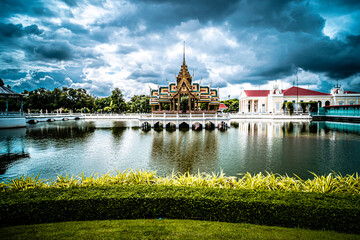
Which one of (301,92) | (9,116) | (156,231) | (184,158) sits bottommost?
(184,158)

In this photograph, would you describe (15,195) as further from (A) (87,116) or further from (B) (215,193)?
(A) (87,116)

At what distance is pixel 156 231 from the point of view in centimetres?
425

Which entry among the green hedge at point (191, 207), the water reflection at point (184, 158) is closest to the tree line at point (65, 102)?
the water reflection at point (184, 158)

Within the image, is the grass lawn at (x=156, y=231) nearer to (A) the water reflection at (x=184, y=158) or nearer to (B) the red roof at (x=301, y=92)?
(A) the water reflection at (x=184, y=158)

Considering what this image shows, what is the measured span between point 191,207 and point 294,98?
234ft

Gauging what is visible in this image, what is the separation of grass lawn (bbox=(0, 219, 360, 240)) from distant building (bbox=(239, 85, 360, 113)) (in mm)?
65181

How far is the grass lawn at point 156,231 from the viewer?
406cm

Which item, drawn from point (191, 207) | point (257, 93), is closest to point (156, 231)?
point (191, 207)

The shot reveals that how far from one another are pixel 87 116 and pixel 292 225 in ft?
195

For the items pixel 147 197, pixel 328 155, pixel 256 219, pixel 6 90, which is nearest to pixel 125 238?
pixel 147 197

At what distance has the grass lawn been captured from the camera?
4062mm

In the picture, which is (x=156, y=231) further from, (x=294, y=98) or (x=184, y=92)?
(x=294, y=98)

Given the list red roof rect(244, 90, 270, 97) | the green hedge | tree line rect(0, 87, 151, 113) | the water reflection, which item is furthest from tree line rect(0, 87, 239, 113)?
the green hedge

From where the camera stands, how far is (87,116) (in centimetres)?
5594
